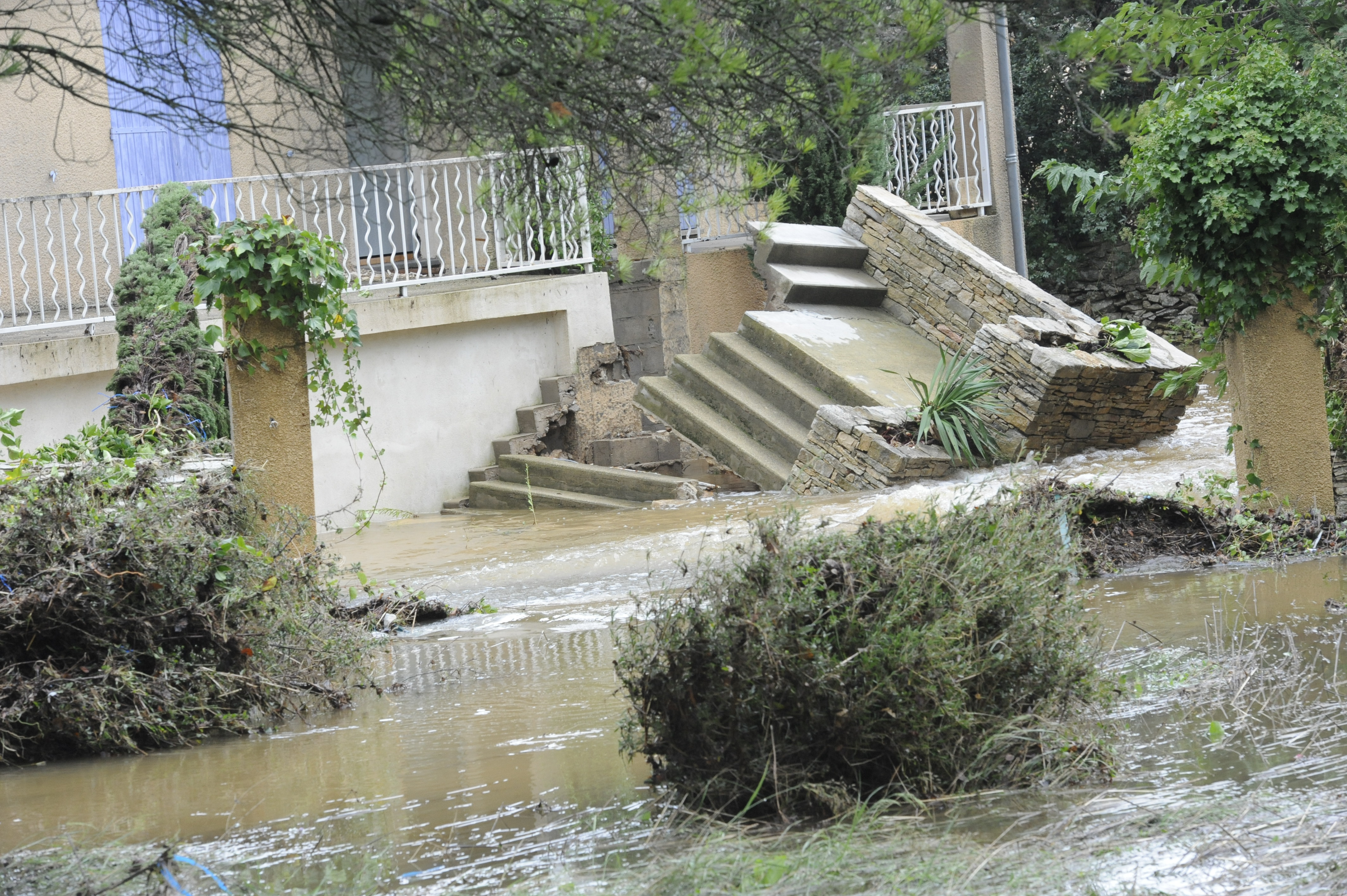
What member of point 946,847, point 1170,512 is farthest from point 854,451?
point 946,847

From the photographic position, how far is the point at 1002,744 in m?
3.45

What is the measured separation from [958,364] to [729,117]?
720cm

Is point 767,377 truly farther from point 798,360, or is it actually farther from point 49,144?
point 49,144

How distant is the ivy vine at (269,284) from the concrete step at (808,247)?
21.3ft

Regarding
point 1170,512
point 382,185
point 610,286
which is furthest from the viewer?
point 610,286

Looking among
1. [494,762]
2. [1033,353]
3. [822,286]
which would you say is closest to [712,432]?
[822,286]

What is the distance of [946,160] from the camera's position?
A: 52.7 ft

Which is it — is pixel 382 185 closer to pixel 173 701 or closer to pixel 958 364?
pixel 173 701

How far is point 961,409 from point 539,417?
433cm

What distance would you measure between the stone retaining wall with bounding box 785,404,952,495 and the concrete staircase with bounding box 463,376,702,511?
1.11 meters

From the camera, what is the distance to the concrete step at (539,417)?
12.7 metres

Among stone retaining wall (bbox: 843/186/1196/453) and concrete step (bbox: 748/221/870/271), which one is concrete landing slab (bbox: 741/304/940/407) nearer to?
stone retaining wall (bbox: 843/186/1196/453)

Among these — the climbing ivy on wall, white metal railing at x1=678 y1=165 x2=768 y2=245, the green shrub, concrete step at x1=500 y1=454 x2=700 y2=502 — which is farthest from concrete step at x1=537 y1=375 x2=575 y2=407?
the green shrub

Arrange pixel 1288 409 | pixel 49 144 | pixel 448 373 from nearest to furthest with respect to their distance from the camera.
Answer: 1. pixel 1288 409
2. pixel 49 144
3. pixel 448 373
